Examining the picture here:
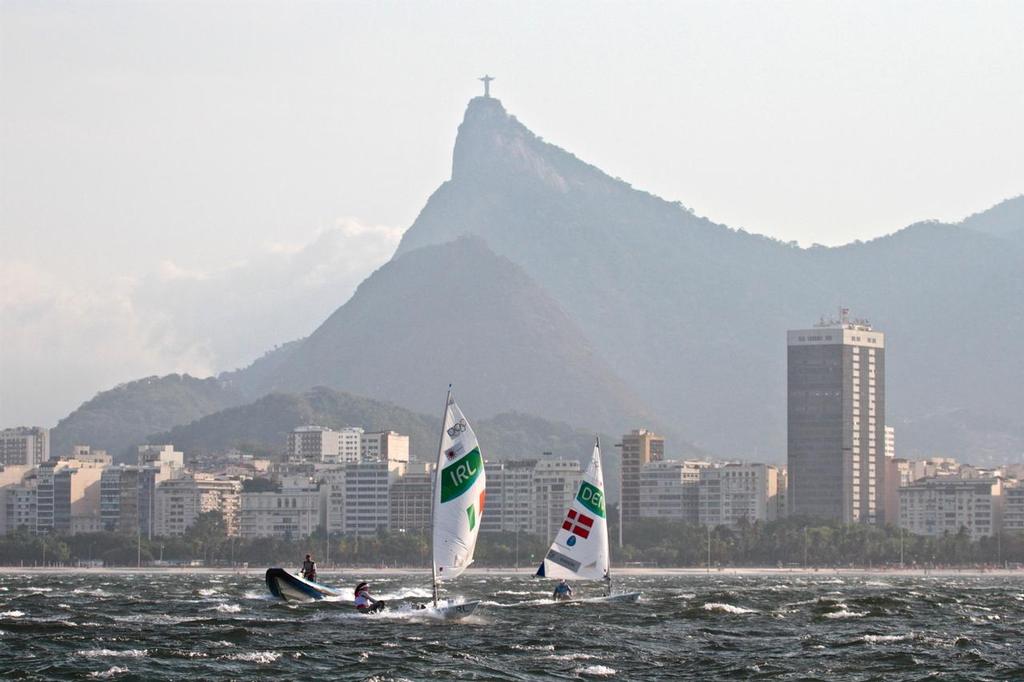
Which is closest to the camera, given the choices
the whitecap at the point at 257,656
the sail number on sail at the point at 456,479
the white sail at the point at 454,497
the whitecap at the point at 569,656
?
the whitecap at the point at 257,656

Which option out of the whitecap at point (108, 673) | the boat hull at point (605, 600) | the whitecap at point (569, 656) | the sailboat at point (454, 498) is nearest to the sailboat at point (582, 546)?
the boat hull at point (605, 600)

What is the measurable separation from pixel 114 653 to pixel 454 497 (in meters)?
19.8

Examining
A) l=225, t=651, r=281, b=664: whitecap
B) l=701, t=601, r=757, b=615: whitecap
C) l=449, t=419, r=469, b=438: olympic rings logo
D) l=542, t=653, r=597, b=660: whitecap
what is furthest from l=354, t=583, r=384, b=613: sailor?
l=542, t=653, r=597, b=660: whitecap

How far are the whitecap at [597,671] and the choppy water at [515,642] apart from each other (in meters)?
0.07

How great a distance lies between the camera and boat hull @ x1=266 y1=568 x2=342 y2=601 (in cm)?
12712

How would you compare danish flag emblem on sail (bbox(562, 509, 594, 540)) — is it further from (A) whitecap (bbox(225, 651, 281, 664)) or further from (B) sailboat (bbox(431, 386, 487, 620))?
(A) whitecap (bbox(225, 651, 281, 664))

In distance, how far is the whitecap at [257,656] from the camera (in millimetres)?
88062

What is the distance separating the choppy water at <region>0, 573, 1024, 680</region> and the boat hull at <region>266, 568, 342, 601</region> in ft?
4.43

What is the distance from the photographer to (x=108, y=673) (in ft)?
270

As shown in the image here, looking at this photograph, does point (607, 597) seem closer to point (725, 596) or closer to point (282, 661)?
point (725, 596)

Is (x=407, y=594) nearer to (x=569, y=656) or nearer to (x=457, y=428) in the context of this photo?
(x=457, y=428)

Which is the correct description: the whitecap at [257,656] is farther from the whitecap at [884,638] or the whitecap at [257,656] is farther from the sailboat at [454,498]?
the whitecap at [884,638]

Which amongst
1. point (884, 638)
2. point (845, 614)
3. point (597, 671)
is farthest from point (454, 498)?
point (845, 614)

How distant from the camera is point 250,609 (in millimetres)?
126188
